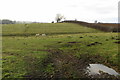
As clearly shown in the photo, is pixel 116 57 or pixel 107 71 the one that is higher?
pixel 116 57

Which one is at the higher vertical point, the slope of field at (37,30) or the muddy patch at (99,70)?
the slope of field at (37,30)

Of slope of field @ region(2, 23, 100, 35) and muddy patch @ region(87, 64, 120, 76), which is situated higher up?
slope of field @ region(2, 23, 100, 35)

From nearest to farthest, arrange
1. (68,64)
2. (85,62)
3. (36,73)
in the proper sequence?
(36,73) < (68,64) < (85,62)

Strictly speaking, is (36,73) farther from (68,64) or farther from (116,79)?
(116,79)

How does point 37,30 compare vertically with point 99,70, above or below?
above

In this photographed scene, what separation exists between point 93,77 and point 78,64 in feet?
12.2

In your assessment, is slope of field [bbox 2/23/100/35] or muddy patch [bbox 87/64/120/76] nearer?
muddy patch [bbox 87/64/120/76]

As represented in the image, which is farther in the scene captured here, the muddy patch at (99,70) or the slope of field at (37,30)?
the slope of field at (37,30)

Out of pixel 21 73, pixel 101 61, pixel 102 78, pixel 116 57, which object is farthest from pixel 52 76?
pixel 116 57

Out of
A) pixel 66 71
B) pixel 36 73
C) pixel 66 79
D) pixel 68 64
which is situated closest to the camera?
pixel 66 79

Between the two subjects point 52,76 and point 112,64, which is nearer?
point 52,76

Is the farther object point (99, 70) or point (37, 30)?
point (37, 30)

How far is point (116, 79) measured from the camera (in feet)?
39.5

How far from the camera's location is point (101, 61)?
17.3 metres
